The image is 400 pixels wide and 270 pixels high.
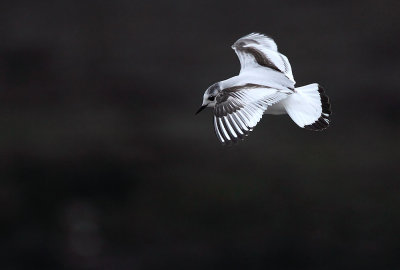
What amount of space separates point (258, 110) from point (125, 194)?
453 cm

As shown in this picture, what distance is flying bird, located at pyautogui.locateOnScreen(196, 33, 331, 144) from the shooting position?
6.01m

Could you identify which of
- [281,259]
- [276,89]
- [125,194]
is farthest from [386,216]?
[276,89]

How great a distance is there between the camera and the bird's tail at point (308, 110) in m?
6.41

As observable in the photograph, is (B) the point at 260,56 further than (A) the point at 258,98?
Yes

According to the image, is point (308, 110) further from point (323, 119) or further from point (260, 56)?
point (260, 56)

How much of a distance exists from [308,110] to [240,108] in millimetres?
556

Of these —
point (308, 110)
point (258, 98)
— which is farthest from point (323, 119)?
point (258, 98)

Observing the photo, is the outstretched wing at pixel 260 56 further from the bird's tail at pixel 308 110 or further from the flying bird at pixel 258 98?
the bird's tail at pixel 308 110

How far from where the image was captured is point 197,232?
10.1 meters

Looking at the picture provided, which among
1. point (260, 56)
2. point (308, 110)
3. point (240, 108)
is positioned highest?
point (260, 56)

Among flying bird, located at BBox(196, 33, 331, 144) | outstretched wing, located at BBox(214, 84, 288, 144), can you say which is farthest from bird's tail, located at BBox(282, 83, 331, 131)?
outstretched wing, located at BBox(214, 84, 288, 144)

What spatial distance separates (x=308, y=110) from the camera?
6.47 meters

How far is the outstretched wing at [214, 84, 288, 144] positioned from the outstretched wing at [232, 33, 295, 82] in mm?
631

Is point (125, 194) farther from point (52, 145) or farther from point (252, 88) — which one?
point (252, 88)
